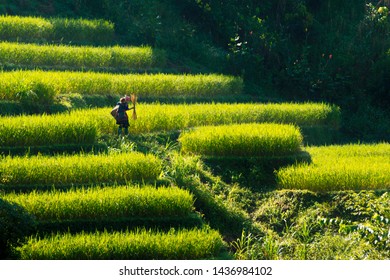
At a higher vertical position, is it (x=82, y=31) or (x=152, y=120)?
(x=82, y=31)

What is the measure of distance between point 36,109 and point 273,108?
469 centimetres

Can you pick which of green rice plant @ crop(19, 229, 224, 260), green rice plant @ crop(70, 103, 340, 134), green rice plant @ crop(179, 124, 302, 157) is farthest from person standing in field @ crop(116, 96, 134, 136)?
green rice plant @ crop(19, 229, 224, 260)

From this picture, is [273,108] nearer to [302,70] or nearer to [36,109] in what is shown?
[302,70]

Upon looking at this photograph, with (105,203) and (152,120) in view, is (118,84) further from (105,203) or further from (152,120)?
(105,203)

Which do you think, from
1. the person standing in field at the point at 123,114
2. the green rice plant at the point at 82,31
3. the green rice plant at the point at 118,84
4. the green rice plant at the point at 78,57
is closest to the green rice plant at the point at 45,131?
the person standing in field at the point at 123,114

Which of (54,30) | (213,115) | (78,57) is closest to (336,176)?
(213,115)

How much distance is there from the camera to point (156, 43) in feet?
68.6

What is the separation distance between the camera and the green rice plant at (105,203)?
12430 mm

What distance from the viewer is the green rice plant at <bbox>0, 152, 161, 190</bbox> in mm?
13250

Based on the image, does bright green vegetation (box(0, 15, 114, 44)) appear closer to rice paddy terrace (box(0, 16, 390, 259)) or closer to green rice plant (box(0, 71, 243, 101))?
rice paddy terrace (box(0, 16, 390, 259))

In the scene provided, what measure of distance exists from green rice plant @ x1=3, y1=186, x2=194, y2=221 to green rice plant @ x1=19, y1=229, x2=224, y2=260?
0.47m

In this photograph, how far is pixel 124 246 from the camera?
11578 mm

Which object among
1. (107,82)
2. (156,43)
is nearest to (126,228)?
(107,82)

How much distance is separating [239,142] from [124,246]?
4.18 meters
